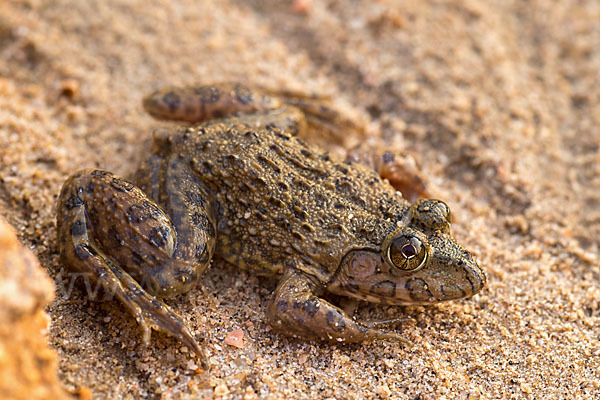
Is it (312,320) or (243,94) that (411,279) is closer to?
(312,320)

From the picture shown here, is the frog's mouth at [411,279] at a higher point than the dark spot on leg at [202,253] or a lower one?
higher

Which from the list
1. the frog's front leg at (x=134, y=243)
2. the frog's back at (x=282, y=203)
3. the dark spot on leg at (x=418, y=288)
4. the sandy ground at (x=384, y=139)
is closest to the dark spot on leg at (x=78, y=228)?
the frog's front leg at (x=134, y=243)

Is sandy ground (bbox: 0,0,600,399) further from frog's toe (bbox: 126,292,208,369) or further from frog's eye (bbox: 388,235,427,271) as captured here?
frog's eye (bbox: 388,235,427,271)

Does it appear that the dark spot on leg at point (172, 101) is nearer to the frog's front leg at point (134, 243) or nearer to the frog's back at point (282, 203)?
the frog's back at point (282, 203)

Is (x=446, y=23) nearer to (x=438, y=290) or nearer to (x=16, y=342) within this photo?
(x=438, y=290)

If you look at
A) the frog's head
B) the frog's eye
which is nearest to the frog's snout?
the frog's head

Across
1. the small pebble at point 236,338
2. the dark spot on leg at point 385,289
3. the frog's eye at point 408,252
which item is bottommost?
the small pebble at point 236,338

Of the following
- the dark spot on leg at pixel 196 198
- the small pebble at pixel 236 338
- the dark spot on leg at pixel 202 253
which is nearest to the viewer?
the small pebble at pixel 236 338

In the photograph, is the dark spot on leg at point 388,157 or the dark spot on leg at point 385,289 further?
the dark spot on leg at point 388,157
